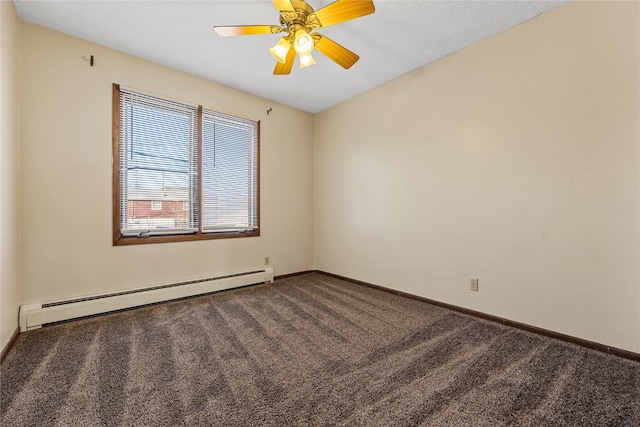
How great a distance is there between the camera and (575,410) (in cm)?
142

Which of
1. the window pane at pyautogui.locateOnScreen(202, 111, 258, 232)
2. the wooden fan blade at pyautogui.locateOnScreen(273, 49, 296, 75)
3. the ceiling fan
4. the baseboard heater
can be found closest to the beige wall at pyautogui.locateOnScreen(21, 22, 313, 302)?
the baseboard heater

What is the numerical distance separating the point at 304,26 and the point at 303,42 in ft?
0.38

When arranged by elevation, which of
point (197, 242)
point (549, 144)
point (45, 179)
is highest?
point (549, 144)

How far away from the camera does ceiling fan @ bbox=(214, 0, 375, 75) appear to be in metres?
1.80

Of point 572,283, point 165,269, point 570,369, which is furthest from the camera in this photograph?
point 165,269

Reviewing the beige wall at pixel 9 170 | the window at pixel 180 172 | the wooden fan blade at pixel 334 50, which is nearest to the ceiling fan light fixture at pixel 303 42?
the wooden fan blade at pixel 334 50

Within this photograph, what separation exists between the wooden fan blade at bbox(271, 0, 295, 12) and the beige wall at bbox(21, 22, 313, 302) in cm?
201

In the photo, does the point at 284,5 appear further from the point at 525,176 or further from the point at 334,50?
the point at 525,176

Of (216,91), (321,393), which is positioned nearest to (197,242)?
(216,91)

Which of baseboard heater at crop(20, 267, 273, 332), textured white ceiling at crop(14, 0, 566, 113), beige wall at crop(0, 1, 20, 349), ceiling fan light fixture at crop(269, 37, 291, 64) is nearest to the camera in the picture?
beige wall at crop(0, 1, 20, 349)

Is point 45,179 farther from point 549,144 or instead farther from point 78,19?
point 549,144

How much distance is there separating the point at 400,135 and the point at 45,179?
3773 mm

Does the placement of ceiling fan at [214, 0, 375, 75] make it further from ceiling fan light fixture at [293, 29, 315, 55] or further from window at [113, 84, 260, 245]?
window at [113, 84, 260, 245]

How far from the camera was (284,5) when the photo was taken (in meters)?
1.85
